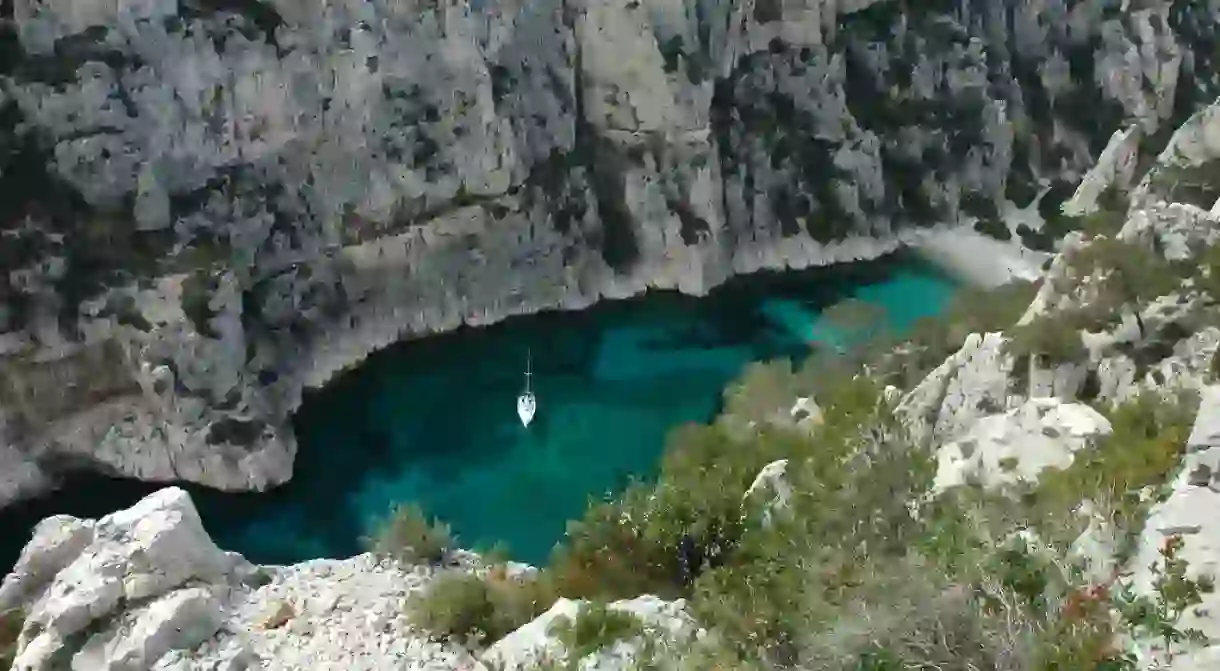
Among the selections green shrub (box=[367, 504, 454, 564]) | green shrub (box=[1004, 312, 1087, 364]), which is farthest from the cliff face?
green shrub (box=[1004, 312, 1087, 364])

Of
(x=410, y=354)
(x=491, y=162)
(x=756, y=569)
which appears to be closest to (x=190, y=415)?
(x=410, y=354)

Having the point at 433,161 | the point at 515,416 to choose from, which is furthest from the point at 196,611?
the point at 433,161

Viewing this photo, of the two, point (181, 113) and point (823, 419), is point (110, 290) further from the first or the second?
point (823, 419)

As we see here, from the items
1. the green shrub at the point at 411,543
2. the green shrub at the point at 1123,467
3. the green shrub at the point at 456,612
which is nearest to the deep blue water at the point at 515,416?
the green shrub at the point at 411,543

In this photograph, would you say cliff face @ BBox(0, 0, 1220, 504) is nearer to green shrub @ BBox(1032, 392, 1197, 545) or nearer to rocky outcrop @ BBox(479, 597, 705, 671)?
rocky outcrop @ BBox(479, 597, 705, 671)

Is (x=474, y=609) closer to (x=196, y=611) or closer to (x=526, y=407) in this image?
(x=196, y=611)

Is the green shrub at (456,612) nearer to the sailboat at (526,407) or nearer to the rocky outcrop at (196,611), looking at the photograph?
the rocky outcrop at (196,611)
